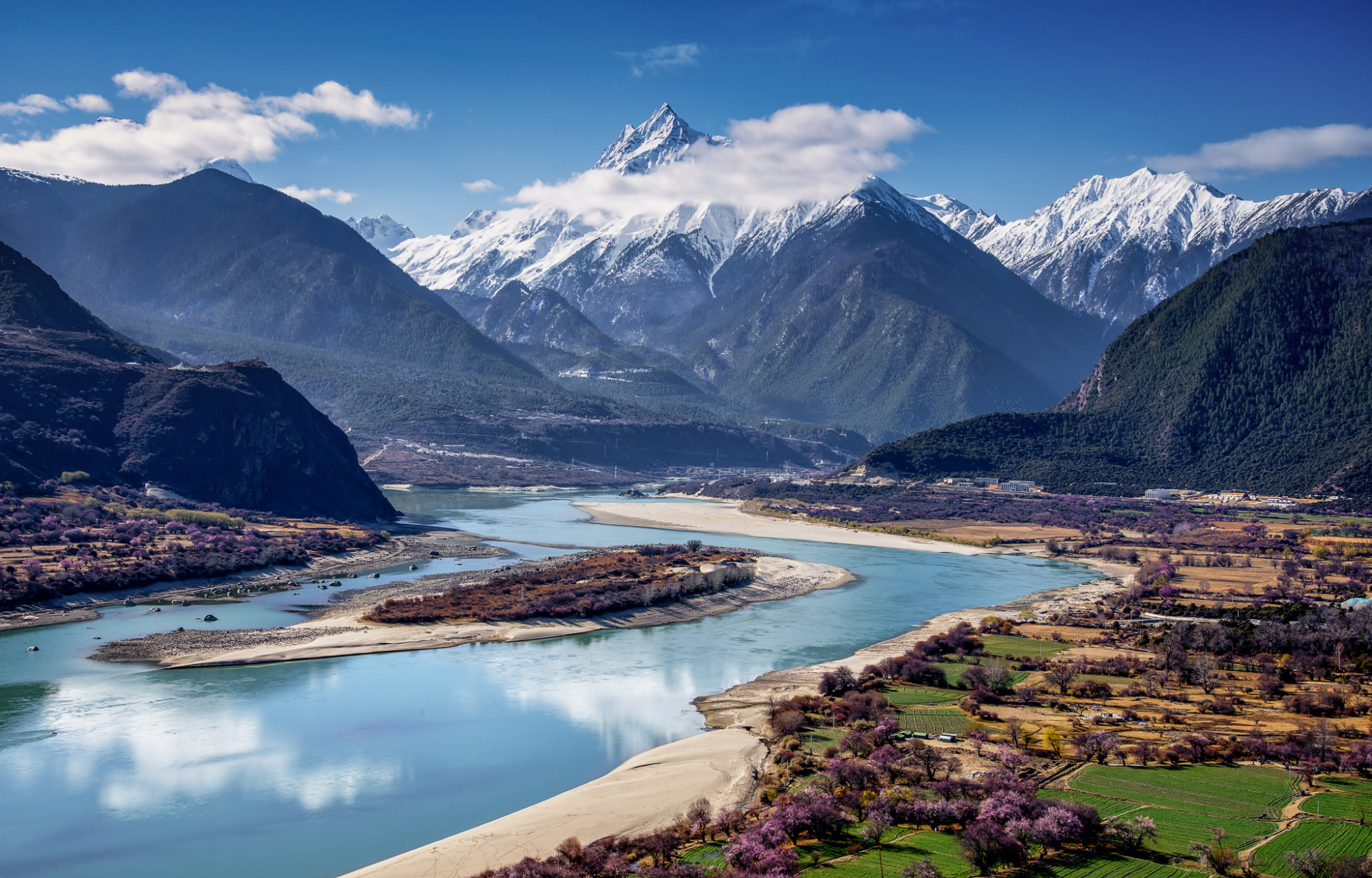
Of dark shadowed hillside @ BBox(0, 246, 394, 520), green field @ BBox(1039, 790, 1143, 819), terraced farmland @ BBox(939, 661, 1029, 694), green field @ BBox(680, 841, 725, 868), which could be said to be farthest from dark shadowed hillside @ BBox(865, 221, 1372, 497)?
green field @ BBox(680, 841, 725, 868)

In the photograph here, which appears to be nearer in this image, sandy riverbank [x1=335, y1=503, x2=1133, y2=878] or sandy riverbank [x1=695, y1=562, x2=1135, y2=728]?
sandy riverbank [x1=335, y1=503, x2=1133, y2=878]

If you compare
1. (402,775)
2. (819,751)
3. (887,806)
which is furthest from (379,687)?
(887,806)

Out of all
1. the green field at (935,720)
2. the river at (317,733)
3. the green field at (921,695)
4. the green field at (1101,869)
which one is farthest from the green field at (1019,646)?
the green field at (1101,869)

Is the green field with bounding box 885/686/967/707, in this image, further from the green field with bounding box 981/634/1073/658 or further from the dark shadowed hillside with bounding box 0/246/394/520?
the dark shadowed hillside with bounding box 0/246/394/520

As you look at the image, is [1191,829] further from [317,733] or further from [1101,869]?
[317,733]

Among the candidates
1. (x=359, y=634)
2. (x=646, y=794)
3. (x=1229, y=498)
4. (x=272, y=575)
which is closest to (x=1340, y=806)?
(x=646, y=794)
